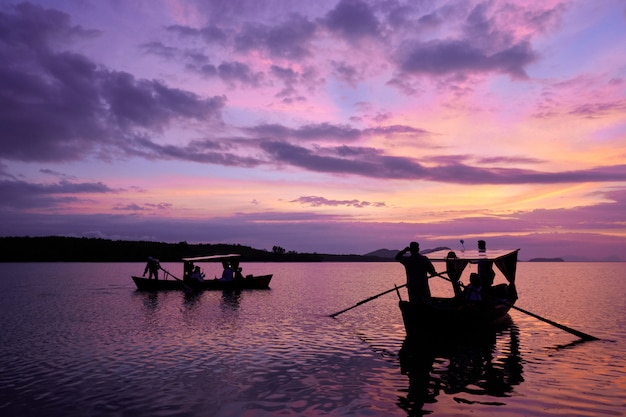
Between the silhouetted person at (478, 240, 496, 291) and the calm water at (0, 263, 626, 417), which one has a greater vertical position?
the silhouetted person at (478, 240, 496, 291)

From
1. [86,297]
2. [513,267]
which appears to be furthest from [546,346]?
[86,297]

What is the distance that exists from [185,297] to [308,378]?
31.6 m

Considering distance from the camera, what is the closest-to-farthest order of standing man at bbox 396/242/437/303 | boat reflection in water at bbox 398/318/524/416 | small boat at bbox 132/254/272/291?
boat reflection in water at bbox 398/318/524/416 < standing man at bbox 396/242/437/303 < small boat at bbox 132/254/272/291

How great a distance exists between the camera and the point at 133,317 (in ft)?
97.0

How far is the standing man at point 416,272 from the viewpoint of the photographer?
65.4ft

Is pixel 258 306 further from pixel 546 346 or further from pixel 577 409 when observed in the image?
pixel 577 409

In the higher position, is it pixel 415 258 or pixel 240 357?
pixel 415 258

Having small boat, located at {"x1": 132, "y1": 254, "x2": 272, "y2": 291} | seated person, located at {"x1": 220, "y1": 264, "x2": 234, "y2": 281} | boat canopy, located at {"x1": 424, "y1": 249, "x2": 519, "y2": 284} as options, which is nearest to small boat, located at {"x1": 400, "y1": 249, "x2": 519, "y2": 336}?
boat canopy, located at {"x1": 424, "y1": 249, "x2": 519, "y2": 284}

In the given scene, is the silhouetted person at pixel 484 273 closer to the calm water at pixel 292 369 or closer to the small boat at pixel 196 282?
the calm water at pixel 292 369

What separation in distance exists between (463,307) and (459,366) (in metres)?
7.09

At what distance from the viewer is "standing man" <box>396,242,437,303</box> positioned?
19.9 metres

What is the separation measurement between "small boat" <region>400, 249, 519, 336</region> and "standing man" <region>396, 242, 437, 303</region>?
0.45 metres

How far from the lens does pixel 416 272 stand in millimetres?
20375

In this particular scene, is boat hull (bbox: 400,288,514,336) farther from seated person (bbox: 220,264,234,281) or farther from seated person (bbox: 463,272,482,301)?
seated person (bbox: 220,264,234,281)
